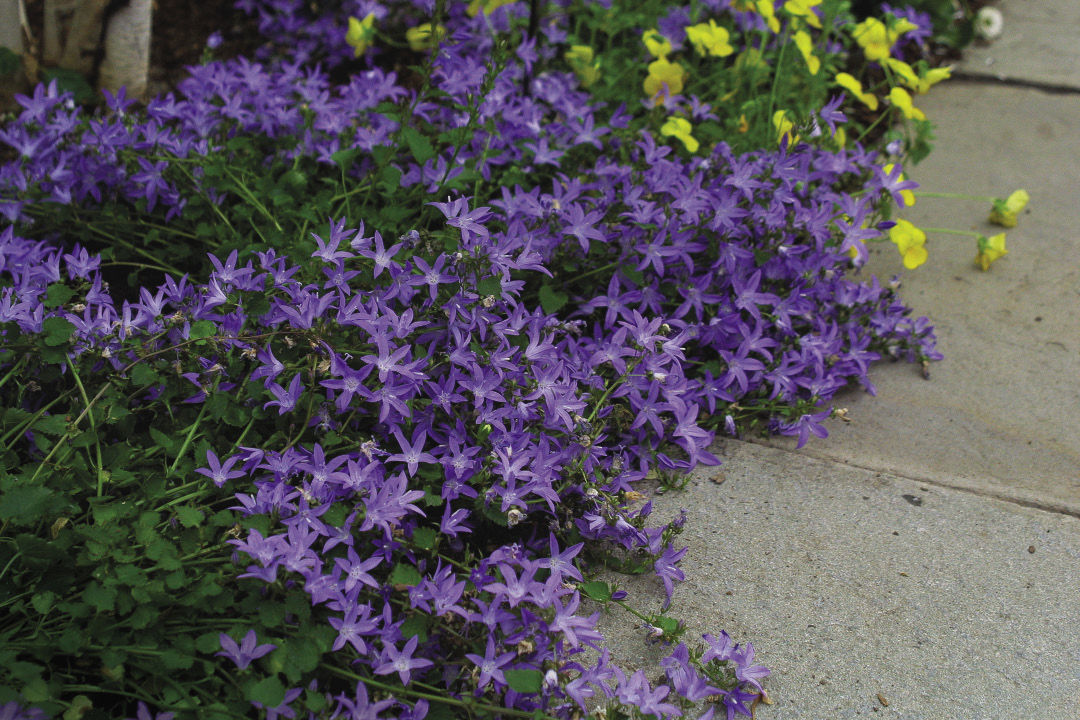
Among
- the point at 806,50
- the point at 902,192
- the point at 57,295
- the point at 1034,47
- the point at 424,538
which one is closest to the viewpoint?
the point at 424,538

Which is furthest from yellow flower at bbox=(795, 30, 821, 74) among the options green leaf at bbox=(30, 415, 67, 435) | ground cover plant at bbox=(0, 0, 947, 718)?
green leaf at bbox=(30, 415, 67, 435)

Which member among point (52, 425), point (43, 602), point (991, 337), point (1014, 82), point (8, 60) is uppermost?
point (1014, 82)

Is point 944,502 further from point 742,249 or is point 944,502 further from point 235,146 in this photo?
point 235,146

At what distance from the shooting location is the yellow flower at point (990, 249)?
8.81 ft

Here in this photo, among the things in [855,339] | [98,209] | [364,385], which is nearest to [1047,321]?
[855,339]

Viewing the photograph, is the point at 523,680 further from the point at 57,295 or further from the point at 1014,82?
the point at 1014,82

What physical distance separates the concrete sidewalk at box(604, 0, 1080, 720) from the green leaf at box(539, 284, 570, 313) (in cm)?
50

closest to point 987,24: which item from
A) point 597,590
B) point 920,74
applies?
point 920,74

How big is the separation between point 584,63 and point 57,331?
1.89 metres

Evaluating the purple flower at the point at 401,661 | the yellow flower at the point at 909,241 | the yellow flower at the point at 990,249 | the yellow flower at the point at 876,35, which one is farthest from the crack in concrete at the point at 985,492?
the yellow flower at the point at 876,35

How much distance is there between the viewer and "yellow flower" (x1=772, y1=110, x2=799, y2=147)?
7.56 ft

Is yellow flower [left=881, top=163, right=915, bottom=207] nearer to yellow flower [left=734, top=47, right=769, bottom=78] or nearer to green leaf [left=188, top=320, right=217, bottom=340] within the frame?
yellow flower [left=734, top=47, right=769, bottom=78]

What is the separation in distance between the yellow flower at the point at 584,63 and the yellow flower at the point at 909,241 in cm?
112

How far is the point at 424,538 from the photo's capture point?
1.57 meters
